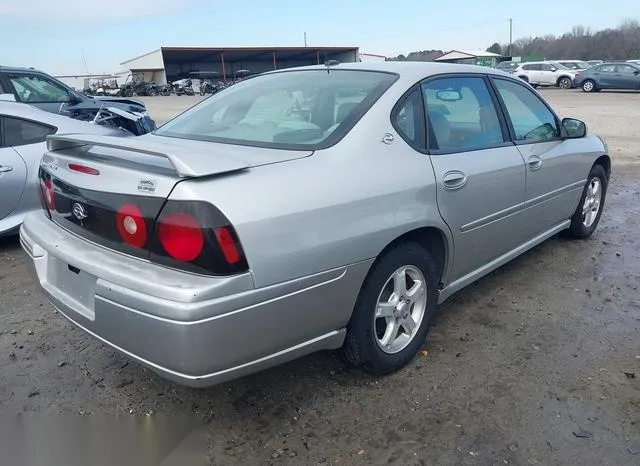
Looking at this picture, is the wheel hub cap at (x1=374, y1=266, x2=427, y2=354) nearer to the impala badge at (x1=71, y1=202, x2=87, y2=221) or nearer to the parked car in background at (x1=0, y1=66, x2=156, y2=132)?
the impala badge at (x1=71, y1=202, x2=87, y2=221)

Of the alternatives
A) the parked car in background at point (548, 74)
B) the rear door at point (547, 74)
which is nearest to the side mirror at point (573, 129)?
the parked car in background at point (548, 74)

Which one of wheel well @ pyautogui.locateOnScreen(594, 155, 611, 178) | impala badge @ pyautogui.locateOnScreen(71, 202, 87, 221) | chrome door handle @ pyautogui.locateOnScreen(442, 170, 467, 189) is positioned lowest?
wheel well @ pyautogui.locateOnScreen(594, 155, 611, 178)

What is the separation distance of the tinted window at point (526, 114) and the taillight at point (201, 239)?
2.41m

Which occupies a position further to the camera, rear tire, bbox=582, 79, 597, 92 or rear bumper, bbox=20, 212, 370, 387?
rear tire, bbox=582, 79, 597, 92

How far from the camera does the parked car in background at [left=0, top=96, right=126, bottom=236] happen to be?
4.75 m

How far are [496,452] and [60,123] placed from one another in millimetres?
4698

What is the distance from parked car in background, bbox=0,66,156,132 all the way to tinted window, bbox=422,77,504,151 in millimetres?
6436

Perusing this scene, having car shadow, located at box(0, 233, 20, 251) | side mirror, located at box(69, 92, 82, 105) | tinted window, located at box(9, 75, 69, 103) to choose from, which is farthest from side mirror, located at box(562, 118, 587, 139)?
tinted window, located at box(9, 75, 69, 103)

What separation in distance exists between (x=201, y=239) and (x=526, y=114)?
2829mm

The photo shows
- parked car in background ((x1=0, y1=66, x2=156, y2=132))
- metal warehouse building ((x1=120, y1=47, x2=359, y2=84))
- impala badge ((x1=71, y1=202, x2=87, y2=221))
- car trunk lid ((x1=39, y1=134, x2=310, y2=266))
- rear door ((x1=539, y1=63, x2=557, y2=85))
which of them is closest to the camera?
car trunk lid ((x1=39, y1=134, x2=310, y2=266))

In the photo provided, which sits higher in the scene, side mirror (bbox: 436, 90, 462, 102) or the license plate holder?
side mirror (bbox: 436, 90, 462, 102)

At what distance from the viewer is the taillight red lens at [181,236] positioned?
2025 mm

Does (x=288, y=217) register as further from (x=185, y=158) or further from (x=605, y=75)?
(x=605, y=75)

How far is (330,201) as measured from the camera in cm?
231
